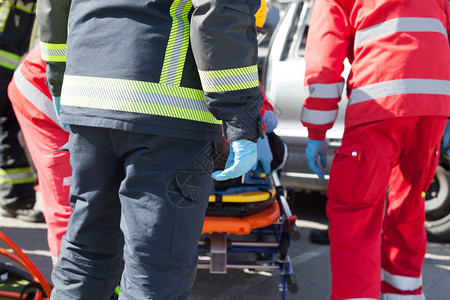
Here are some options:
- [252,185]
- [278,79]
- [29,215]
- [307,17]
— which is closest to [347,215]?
[252,185]

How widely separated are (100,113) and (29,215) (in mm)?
2844

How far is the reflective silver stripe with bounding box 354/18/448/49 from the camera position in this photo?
2246mm

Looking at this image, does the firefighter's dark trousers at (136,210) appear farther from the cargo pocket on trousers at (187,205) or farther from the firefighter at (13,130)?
the firefighter at (13,130)

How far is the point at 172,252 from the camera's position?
1558mm

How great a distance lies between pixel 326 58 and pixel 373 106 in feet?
1.06

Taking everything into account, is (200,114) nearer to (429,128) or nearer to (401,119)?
(401,119)

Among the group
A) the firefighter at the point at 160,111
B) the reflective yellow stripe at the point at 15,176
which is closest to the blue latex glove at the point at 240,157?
the firefighter at the point at 160,111

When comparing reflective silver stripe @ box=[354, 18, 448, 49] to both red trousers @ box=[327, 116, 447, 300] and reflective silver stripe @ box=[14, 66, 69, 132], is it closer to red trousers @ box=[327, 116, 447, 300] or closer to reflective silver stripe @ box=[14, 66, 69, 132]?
red trousers @ box=[327, 116, 447, 300]

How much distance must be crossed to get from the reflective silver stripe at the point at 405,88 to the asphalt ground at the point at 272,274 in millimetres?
1325

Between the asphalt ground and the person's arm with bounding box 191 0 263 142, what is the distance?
164 centimetres

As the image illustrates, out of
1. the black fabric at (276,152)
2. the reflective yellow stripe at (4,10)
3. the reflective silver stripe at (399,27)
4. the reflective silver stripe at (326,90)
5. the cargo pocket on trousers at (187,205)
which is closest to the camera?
the cargo pocket on trousers at (187,205)

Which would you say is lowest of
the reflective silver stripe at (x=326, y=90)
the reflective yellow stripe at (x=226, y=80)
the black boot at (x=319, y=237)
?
the black boot at (x=319, y=237)

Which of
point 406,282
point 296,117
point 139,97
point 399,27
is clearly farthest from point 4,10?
point 406,282

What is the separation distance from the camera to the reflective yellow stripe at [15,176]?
4009 mm
